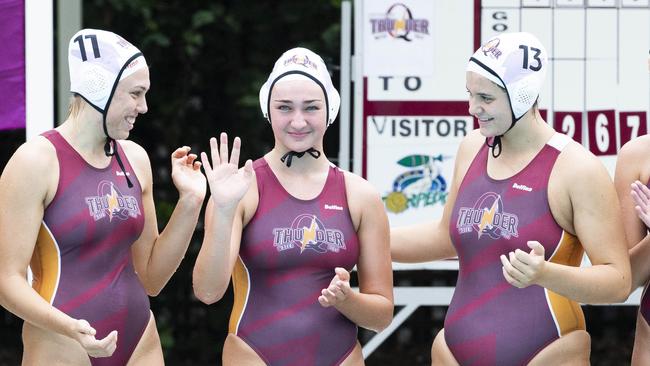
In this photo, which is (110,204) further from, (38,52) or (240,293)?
(38,52)

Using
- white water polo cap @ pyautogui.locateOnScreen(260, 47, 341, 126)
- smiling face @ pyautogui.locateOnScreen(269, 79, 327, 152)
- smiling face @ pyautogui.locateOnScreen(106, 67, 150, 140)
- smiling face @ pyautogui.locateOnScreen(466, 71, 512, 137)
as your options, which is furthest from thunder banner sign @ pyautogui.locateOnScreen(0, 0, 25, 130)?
smiling face @ pyautogui.locateOnScreen(466, 71, 512, 137)

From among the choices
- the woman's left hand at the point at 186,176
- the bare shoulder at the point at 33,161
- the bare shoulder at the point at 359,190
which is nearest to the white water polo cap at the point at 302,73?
the bare shoulder at the point at 359,190

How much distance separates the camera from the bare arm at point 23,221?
5000mm

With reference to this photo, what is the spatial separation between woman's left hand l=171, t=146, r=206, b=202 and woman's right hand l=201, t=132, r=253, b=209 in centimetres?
26

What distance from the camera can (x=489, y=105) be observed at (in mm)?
5133

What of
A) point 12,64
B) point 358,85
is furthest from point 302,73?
point 358,85

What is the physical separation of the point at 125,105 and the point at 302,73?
2.25 ft

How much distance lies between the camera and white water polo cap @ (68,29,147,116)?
5.12m

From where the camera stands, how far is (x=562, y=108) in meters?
7.70

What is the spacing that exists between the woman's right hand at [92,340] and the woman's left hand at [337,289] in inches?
30.2

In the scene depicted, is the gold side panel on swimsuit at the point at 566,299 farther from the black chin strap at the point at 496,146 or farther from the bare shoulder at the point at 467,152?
the bare shoulder at the point at 467,152

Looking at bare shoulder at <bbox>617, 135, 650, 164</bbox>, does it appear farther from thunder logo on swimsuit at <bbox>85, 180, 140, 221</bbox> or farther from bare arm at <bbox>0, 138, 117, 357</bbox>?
bare arm at <bbox>0, 138, 117, 357</bbox>

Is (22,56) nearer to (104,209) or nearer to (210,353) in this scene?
(104,209)

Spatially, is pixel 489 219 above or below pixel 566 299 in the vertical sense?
above
